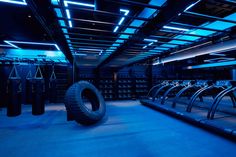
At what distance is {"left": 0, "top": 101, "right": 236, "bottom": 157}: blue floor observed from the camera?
2.57 m

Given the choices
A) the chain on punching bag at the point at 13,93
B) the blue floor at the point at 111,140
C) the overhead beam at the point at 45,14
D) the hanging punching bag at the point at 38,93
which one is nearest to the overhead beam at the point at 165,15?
the overhead beam at the point at 45,14

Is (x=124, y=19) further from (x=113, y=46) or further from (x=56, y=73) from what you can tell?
(x=56, y=73)

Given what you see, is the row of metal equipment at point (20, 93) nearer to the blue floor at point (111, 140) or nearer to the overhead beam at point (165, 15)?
the blue floor at point (111, 140)

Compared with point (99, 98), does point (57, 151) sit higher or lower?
lower

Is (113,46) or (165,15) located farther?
(113,46)

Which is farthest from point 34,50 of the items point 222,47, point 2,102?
point 222,47

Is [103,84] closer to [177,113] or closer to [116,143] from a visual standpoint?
[177,113]

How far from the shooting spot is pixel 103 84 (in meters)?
9.73

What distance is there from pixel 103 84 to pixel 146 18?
26.0 ft

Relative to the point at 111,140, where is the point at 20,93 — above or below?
above

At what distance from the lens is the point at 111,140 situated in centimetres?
311

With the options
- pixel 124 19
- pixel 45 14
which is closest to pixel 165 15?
pixel 124 19

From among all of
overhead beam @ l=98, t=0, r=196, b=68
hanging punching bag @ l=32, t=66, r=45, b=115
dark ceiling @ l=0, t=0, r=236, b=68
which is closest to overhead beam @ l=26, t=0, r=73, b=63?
dark ceiling @ l=0, t=0, r=236, b=68

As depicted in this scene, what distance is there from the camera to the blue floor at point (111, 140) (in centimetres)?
257
